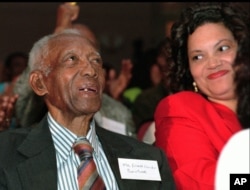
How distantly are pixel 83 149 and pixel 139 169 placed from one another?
271 mm

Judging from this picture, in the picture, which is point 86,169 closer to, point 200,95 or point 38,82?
point 38,82

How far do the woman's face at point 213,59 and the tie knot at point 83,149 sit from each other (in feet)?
2.42

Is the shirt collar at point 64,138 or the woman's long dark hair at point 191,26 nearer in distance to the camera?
the shirt collar at point 64,138

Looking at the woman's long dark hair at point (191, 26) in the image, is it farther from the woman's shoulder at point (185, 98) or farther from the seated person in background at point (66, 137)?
the seated person in background at point (66, 137)

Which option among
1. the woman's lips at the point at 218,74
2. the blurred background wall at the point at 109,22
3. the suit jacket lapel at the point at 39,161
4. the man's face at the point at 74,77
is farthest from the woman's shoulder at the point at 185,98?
the blurred background wall at the point at 109,22

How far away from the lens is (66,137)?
9.14 ft

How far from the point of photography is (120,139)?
116 inches

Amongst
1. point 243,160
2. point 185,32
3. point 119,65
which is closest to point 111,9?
point 119,65

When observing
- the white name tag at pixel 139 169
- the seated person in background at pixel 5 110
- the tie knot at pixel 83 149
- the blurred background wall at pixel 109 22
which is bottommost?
the white name tag at pixel 139 169

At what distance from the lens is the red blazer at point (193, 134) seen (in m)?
2.75

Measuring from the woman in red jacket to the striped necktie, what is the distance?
16.0 inches

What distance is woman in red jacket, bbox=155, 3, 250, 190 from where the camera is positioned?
9.19 feet

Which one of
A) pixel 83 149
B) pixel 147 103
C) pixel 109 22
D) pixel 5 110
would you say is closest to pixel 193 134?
pixel 83 149

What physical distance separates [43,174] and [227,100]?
106 centimetres
